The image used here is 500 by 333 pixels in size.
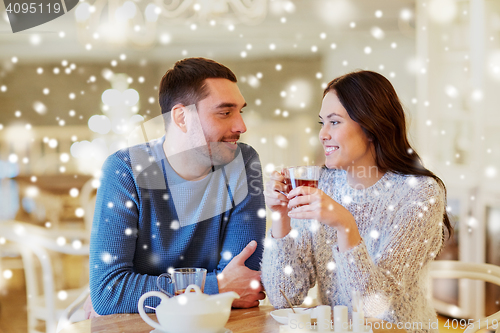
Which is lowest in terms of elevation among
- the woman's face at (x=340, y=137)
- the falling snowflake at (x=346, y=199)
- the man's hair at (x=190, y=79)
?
the falling snowflake at (x=346, y=199)

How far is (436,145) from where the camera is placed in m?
2.77

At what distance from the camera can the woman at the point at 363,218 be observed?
1.06 meters

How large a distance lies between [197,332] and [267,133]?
7.73 ft

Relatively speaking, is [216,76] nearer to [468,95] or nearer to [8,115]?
[468,95]

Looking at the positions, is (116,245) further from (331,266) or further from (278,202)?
(331,266)

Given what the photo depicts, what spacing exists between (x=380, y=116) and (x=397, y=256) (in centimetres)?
40

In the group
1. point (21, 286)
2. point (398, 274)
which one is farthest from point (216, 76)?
point (21, 286)

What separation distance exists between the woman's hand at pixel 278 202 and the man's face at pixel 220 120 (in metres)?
0.31

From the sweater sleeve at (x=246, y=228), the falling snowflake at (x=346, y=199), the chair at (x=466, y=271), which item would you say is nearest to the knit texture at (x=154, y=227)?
the sweater sleeve at (x=246, y=228)

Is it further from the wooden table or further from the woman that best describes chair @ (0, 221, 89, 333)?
the woman

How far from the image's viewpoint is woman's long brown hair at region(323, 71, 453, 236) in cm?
128

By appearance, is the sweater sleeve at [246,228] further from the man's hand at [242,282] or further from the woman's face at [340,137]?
the woman's face at [340,137]

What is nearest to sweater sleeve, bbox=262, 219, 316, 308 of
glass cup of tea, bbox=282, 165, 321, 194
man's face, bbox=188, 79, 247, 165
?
glass cup of tea, bbox=282, 165, 321, 194

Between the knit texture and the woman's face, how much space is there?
253 mm
